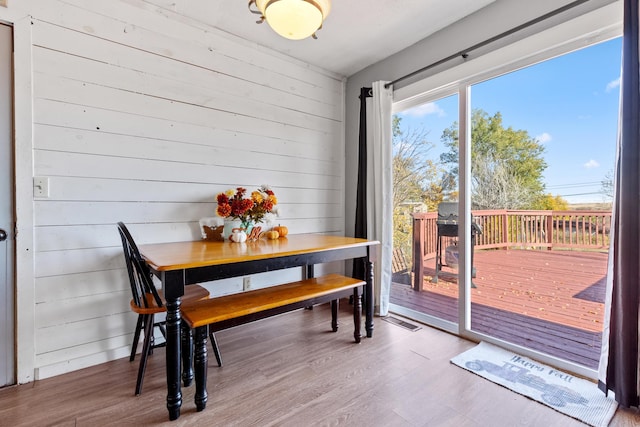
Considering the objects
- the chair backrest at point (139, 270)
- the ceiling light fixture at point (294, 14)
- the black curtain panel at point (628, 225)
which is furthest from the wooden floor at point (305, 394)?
the ceiling light fixture at point (294, 14)

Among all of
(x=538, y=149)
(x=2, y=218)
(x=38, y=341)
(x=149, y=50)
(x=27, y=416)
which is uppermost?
(x=149, y=50)

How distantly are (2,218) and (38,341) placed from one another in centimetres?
74

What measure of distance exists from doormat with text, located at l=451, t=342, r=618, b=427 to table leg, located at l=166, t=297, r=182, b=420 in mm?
1634

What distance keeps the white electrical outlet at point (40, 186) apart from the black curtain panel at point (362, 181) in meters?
2.30

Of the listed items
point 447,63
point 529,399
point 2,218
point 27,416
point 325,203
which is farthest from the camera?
point 325,203

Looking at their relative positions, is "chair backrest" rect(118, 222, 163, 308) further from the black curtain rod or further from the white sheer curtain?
the black curtain rod

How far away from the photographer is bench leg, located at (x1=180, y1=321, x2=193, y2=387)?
1.52 m

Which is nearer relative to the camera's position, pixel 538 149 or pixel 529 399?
pixel 529 399

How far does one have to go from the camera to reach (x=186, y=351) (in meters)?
1.60

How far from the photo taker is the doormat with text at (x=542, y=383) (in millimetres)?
1478

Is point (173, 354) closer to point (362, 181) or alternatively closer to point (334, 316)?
point (334, 316)

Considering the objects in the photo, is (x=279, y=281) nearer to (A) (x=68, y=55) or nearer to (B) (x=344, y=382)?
(B) (x=344, y=382)

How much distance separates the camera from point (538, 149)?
205cm

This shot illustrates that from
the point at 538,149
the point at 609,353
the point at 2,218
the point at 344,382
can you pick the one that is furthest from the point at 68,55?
the point at 609,353
